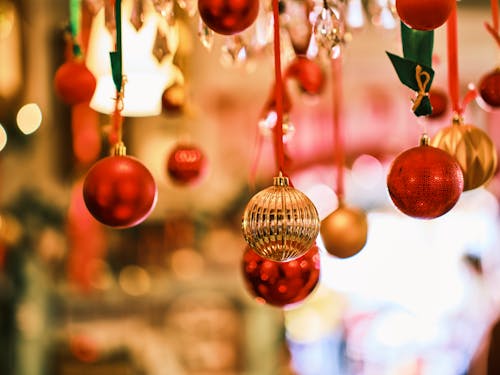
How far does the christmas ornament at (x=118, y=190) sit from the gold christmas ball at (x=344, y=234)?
221 millimetres

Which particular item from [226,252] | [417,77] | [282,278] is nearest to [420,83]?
[417,77]

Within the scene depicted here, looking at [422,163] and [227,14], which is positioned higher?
[227,14]

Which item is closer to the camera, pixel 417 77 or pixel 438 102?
pixel 417 77

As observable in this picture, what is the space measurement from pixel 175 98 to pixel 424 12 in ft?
1.49

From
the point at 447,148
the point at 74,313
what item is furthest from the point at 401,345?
the point at 447,148

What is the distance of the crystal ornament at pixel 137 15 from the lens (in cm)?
80

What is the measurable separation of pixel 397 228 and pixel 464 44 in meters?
0.72

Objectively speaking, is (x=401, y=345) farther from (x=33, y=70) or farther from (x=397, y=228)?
(x=33, y=70)

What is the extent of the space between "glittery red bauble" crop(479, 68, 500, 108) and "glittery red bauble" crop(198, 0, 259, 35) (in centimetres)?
29

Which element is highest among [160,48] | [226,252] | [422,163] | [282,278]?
[160,48]

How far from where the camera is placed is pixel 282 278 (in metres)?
0.68

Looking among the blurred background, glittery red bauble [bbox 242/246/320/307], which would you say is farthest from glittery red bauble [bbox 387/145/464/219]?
the blurred background

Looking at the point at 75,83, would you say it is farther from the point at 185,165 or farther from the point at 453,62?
the point at 453,62

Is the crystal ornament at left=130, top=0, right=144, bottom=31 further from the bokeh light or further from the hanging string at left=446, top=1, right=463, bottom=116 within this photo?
the bokeh light
